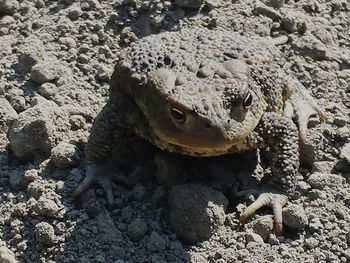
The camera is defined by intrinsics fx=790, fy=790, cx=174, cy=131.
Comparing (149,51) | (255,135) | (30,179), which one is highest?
(149,51)

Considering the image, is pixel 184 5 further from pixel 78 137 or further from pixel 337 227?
pixel 337 227

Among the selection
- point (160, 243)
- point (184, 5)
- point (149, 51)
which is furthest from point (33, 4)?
point (160, 243)

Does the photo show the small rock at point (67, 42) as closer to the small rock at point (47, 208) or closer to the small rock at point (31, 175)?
the small rock at point (31, 175)

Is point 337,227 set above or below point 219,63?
below

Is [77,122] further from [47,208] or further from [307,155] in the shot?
[307,155]

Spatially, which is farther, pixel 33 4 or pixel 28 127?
pixel 33 4

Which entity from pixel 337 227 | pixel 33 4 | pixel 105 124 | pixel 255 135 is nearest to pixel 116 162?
pixel 105 124

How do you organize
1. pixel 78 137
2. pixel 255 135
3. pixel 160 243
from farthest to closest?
pixel 78 137 → pixel 255 135 → pixel 160 243

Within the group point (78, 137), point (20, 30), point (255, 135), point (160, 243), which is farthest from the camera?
point (20, 30)
